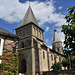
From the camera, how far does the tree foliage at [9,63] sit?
1050 cm

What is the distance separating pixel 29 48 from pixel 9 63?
14748 mm

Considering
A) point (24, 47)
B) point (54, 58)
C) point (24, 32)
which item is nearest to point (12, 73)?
point (24, 47)

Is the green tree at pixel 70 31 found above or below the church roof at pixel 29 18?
below

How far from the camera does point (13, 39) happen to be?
12078 millimetres

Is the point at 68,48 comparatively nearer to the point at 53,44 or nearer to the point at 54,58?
the point at 54,58

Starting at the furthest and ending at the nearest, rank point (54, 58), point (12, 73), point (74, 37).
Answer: point (54, 58)
point (74, 37)
point (12, 73)

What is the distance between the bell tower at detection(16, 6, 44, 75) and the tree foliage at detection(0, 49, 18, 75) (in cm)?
1258

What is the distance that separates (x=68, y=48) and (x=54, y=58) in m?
21.6

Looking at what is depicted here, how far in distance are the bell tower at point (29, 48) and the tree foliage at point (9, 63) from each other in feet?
41.3

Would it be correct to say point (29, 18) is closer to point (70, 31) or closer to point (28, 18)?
point (28, 18)

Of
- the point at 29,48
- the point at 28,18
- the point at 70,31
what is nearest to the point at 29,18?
the point at 28,18

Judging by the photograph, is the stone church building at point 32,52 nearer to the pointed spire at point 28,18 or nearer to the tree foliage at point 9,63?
the pointed spire at point 28,18

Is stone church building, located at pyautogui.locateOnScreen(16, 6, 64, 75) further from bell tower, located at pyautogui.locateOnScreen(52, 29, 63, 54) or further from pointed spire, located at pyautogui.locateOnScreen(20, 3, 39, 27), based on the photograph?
bell tower, located at pyautogui.locateOnScreen(52, 29, 63, 54)

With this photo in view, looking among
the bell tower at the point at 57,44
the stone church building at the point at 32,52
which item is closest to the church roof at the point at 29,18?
the stone church building at the point at 32,52
